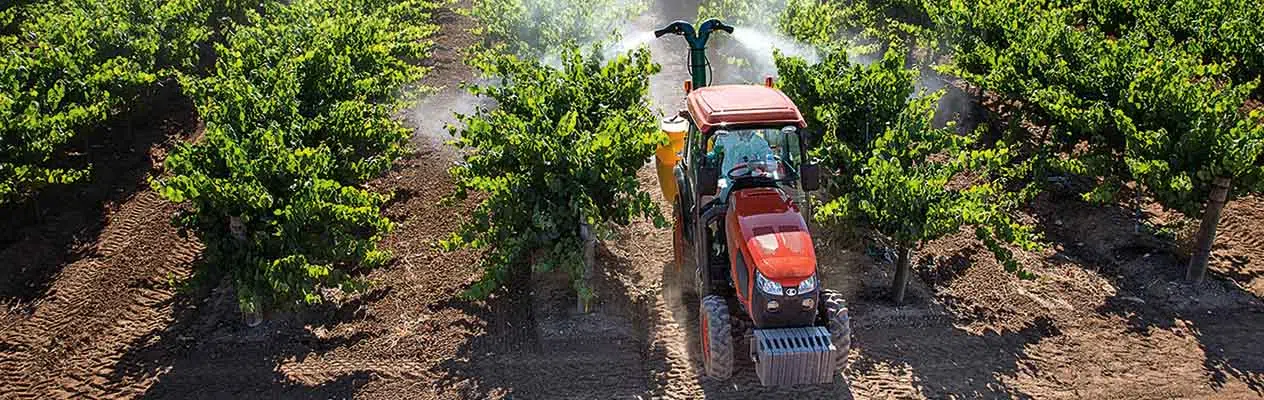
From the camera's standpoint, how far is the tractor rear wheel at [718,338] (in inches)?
376

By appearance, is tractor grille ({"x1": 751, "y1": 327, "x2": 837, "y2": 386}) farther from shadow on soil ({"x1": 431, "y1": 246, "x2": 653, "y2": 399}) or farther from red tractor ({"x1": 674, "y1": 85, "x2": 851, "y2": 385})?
shadow on soil ({"x1": 431, "y1": 246, "x2": 653, "y2": 399})

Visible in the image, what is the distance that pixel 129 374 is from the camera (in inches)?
421

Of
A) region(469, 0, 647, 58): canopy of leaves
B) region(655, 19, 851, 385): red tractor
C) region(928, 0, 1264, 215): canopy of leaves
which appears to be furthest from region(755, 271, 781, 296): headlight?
region(469, 0, 647, 58): canopy of leaves

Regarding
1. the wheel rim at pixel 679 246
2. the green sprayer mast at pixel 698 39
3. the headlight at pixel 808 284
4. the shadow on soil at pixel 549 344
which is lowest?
the shadow on soil at pixel 549 344

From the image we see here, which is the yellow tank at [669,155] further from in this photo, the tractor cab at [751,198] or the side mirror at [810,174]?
the side mirror at [810,174]

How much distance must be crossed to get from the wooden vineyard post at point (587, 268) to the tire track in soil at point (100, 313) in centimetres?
542

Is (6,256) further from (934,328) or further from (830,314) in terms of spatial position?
(934,328)

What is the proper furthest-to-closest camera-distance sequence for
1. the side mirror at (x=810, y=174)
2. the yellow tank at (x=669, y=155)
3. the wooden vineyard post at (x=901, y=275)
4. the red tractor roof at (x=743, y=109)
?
1. the yellow tank at (x=669, y=155)
2. the wooden vineyard post at (x=901, y=275)
3. the red tractor roof at (x=743, y=109)
4. the side mirror at (x=810, y=174)

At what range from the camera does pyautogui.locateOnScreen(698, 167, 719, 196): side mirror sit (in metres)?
9.91

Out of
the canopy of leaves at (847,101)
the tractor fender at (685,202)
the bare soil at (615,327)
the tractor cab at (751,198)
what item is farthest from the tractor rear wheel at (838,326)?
the canopy of leaves at (847,101)

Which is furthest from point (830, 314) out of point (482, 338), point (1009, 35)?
point (1009, 35)

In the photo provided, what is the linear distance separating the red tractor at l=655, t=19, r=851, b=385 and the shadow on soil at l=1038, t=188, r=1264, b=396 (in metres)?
4.72

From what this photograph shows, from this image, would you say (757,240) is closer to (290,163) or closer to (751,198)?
(751,198)

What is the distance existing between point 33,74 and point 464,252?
794 cm
